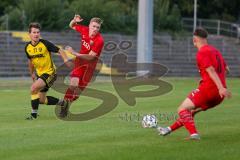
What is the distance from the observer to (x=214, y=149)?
11.3 metres

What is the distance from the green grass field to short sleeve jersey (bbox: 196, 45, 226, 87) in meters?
1.03

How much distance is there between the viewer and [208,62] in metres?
11.6

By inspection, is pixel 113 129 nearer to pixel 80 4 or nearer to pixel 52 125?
pixel 52 125

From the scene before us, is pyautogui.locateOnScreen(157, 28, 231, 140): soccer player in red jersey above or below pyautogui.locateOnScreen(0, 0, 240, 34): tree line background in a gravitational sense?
above

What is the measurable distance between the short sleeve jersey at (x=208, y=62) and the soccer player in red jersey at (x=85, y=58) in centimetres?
451

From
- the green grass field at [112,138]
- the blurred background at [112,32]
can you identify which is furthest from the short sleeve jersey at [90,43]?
the blurred background at [112,32]

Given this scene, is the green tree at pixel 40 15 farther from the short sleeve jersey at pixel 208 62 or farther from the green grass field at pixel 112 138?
the short sleeve jersey at pixel 208 62

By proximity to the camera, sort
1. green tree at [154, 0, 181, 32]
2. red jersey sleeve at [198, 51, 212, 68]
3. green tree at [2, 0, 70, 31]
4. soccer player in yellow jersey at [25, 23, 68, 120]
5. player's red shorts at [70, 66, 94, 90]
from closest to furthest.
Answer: red jersey sleeve at [198, 51, 212, 68], soccer player in yellow jersey at [25, 23, 68, 120], player's red shorts at [70, 66, 94, 90], green tree at [2, 0, 70, 31], green tree at [154, 0, 181, 32]

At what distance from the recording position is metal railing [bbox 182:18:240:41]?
178 ft

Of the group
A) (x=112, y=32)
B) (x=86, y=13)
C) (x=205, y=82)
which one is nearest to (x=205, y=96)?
(x=205, y=82)

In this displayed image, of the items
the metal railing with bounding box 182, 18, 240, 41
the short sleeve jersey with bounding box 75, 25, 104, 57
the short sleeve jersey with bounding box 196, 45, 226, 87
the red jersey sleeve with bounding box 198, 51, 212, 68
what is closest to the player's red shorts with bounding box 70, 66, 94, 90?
the short sleeve jersey with bounding box 75, 25, 104, 57

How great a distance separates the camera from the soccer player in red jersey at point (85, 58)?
1622 centimetres

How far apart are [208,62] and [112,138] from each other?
221 cm

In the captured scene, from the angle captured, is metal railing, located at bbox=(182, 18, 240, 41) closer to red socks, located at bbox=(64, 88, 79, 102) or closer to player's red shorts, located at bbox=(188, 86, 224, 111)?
red socks, located at bbox=(64, 88, 79, 102)
